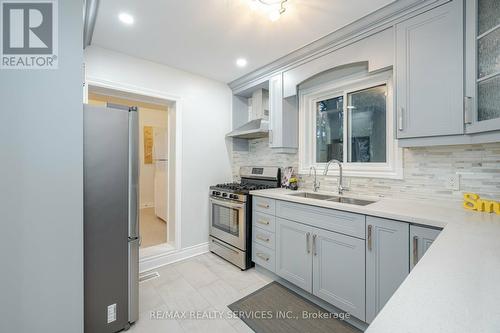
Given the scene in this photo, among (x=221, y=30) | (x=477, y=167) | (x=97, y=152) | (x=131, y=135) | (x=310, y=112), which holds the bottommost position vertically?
(x=477, y=167)

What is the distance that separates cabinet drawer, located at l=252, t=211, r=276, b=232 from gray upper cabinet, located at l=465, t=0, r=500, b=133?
169cm

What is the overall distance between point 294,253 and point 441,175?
4.48ft

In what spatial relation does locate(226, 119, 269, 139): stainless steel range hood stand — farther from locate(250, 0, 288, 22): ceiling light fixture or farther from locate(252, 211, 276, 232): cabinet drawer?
locate(250, 0, 288, 22): ceiling light fixture

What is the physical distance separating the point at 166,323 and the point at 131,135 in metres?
1.48

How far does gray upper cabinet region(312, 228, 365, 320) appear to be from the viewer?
1.63m

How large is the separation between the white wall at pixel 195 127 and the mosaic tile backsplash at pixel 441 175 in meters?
1.83

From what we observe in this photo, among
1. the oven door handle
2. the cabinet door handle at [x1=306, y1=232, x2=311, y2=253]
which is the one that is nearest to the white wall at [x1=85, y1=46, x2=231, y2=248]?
the oven door handle

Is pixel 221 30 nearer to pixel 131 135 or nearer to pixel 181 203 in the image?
→ pixel 131 135

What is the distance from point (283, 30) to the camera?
202cm

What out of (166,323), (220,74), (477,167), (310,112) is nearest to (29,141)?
(166,323)

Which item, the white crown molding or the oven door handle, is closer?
the white crown molding

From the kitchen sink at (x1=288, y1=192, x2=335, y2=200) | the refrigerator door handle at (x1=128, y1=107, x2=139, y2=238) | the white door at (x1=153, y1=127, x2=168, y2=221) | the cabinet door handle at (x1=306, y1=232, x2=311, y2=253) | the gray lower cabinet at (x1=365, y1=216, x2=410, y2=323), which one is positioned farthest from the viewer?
the white door at (x1=153, y1=127, x2=168, y2=221)

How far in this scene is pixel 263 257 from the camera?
2.41m

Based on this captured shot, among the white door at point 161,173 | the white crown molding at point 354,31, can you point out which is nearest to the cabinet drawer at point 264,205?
the white crown molding at point 354,31
